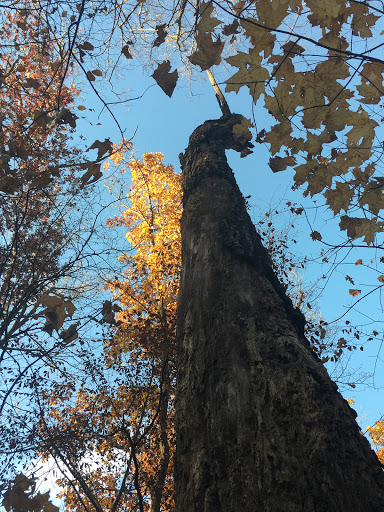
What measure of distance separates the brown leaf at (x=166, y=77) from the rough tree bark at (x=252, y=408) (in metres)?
1.00

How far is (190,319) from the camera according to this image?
1.65 meters

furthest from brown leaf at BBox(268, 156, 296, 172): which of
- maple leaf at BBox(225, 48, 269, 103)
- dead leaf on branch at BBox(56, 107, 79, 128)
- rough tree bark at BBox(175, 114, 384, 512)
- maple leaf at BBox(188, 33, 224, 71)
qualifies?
dead leaf on branch at BBox(56, 107, 79, 128)

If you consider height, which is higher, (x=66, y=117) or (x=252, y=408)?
(x=66, y=117)

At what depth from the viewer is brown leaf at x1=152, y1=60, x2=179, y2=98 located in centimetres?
209

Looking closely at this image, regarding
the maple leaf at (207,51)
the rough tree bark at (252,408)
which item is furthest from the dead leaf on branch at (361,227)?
the maple leaf at (207,51)

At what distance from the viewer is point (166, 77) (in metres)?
2.11

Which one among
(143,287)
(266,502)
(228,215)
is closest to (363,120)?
(228,215)

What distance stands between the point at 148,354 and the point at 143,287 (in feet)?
9.24

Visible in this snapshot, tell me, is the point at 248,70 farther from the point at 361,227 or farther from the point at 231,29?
the point at 361,227

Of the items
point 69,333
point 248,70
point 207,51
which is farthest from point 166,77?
point 69,333

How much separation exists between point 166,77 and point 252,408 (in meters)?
1.98

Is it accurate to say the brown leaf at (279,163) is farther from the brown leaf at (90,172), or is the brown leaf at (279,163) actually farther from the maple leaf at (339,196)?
the brown leaf at (90,172)

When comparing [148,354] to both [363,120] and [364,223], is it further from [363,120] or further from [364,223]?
[363,120]

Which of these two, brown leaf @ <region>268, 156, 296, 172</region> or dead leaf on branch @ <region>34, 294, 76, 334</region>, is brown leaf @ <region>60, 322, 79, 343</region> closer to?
dead leaf on branch @ <region>34, 294, 76, 334</region>
